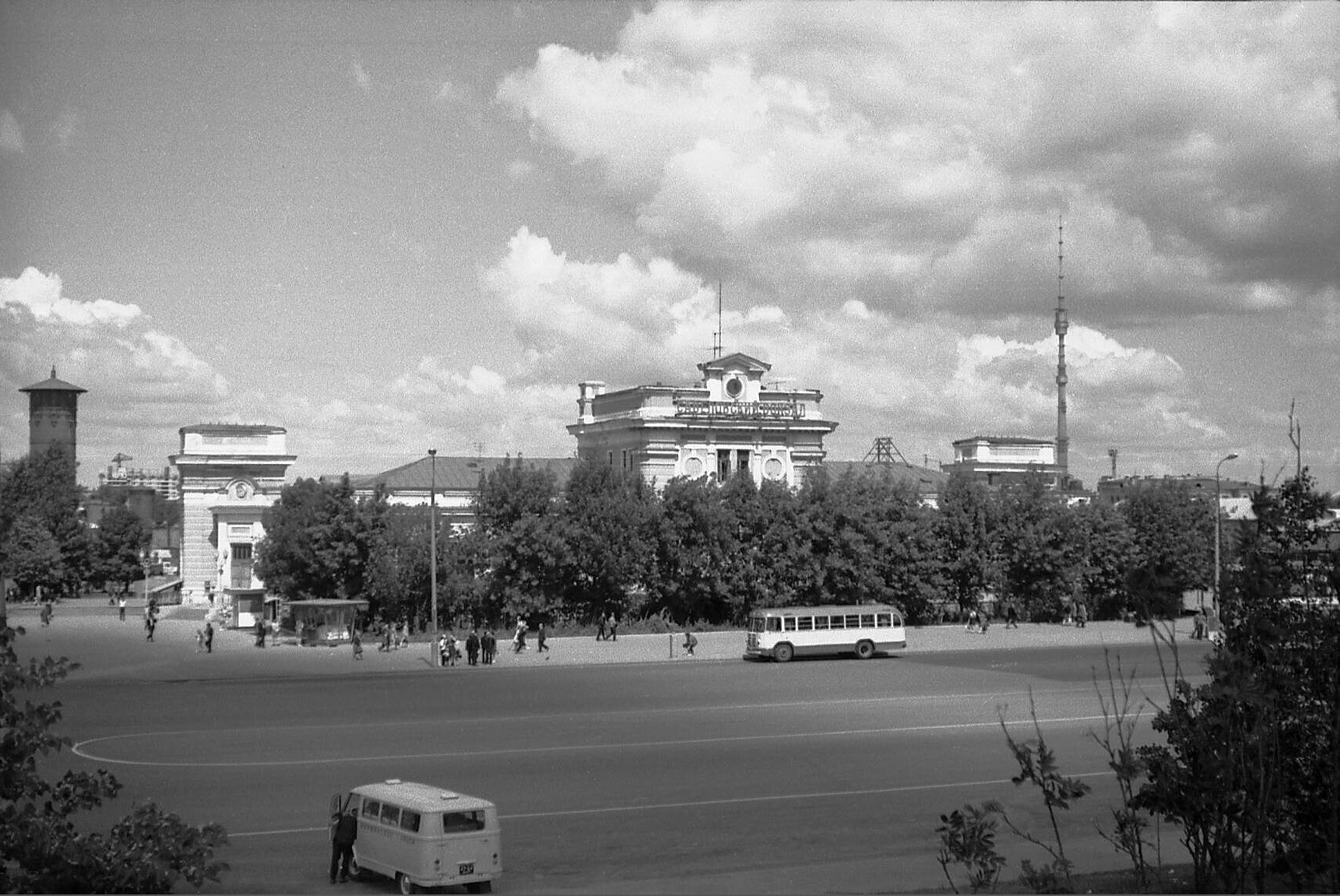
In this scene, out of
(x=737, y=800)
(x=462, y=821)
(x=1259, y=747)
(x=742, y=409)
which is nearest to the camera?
(x=1259, y=747)

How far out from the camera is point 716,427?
8156 cm

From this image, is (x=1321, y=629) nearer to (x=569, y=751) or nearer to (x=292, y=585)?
(x=569, y=751)

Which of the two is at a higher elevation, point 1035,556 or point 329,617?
point 1035,556

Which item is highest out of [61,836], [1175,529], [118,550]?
[1175,529]

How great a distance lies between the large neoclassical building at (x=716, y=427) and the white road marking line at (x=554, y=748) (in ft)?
155

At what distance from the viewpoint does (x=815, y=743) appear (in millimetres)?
28609

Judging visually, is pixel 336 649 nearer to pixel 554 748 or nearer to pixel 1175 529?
pixel 554 748

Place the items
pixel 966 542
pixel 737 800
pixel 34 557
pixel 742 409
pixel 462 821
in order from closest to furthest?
pixel 462 821
pixel 737 800
pixel 966 542
pixel 34 557
pixel 742 409

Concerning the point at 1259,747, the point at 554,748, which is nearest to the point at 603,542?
the point at 554,748

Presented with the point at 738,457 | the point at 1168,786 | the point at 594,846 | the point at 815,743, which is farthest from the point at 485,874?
the point at 738,457

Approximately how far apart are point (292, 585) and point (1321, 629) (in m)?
56.0

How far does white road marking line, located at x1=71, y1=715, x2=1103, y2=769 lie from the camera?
25.6m

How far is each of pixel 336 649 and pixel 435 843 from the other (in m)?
40.1

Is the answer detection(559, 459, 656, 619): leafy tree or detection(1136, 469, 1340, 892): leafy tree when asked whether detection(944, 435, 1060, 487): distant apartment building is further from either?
detection(1136, 469, 1340, 892): leafy tree
